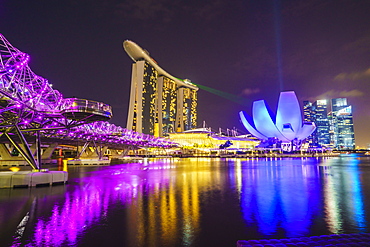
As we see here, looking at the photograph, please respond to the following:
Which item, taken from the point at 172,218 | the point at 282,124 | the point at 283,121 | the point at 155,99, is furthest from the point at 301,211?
the point at 155,99

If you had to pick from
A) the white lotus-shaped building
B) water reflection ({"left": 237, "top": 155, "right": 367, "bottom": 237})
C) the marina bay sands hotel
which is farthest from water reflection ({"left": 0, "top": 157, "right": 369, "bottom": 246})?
the marina bay sands hotel

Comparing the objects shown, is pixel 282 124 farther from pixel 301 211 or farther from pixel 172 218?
pixel 172 218

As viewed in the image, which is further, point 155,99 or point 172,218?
point 155,99

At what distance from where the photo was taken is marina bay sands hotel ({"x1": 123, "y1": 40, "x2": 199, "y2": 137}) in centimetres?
10631

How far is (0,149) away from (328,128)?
702 ft

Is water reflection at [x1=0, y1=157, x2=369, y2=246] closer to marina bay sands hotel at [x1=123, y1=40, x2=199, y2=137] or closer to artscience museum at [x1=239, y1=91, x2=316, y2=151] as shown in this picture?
artscience museum at [x1=239, y1=91, x2=316, y2=151]

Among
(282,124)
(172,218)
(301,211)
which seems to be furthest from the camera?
(282,124)

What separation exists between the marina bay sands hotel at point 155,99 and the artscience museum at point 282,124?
47017 mm

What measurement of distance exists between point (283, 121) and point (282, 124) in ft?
3.68

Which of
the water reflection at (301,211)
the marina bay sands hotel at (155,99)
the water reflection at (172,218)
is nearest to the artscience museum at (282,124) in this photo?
the marina bay sands hotel at (155,99)

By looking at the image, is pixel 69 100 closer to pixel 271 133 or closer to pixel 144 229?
pixel 144 229

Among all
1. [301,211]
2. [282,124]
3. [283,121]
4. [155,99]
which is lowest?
[301,211]

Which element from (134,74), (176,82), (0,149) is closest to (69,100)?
(0,149)

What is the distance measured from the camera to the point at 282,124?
73.8m
